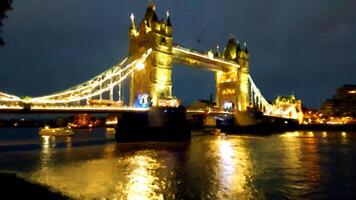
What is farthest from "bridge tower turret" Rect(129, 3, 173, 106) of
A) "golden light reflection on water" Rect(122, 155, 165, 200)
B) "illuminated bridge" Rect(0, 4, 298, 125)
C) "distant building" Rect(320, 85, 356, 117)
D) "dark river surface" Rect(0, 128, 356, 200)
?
"distant building" Rect(320, 85, 356, 117)

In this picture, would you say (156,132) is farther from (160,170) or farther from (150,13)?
(160,170)

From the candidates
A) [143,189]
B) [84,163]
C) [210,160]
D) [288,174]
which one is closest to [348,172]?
[288,174]

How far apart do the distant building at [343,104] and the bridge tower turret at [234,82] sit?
47.8 meters

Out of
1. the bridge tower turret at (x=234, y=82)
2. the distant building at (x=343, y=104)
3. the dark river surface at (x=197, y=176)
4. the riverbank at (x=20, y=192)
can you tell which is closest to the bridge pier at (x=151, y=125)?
the dark river surface at (x=197, y=176)

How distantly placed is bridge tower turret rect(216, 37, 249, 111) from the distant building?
47.8 m

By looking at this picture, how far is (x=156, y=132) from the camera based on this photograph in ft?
155

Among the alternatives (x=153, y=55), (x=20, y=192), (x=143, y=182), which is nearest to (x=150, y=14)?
(x=153, y=55)

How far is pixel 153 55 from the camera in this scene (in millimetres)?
51188

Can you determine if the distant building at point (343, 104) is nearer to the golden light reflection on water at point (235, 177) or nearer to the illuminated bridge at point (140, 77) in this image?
the illuminated bridge at point (140, 77)

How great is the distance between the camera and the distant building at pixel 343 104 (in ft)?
376

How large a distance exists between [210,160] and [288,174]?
25.7 feet

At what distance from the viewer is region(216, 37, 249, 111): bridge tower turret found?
78.4 meters

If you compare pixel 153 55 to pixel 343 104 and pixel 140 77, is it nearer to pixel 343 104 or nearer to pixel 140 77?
pixel 140 77

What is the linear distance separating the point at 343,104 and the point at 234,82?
5602cm
